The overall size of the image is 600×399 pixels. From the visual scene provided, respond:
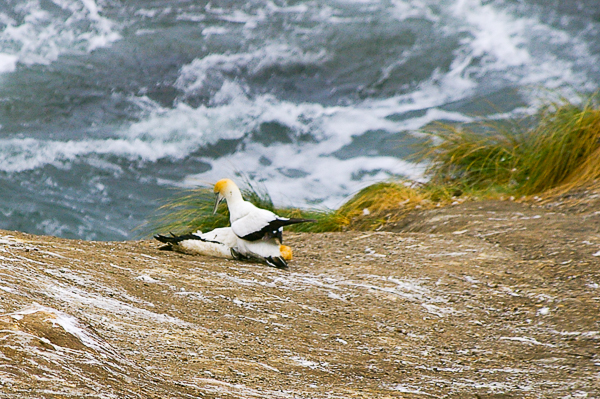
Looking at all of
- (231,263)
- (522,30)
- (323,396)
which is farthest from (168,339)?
(522,30)

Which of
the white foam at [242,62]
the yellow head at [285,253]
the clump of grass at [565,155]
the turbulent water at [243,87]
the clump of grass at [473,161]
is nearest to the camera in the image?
the yellow head at [285,253]

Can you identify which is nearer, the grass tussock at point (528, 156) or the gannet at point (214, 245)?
the gannet at point (214, 245)

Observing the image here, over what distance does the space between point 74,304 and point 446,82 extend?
11.5 meters

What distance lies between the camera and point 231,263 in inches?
174

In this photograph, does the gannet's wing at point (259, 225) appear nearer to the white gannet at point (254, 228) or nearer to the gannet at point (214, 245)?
the white gannet at point (254, 228)

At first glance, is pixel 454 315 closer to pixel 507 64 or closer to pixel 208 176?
pixel 208 176

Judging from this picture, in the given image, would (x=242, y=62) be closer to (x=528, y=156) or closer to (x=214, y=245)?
(x=528, y=156)

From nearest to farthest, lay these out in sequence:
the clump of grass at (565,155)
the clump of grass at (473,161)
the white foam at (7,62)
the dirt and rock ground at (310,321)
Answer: the dirt and rock ground at (310,321)
the clump of grass at (565,155)
the clump of grass at (473,161)
the white foam at (7,62)

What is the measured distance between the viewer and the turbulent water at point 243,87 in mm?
11344

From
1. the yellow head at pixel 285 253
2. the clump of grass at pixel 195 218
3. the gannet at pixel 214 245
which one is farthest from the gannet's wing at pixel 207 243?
the clump of grass at pixel 195 218

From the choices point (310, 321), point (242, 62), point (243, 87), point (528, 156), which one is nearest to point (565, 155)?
point (528, 156)

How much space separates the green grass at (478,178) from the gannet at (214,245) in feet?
7.54

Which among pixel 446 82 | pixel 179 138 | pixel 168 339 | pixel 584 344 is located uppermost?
pixel 446 82

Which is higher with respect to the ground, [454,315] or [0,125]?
[0,125]
